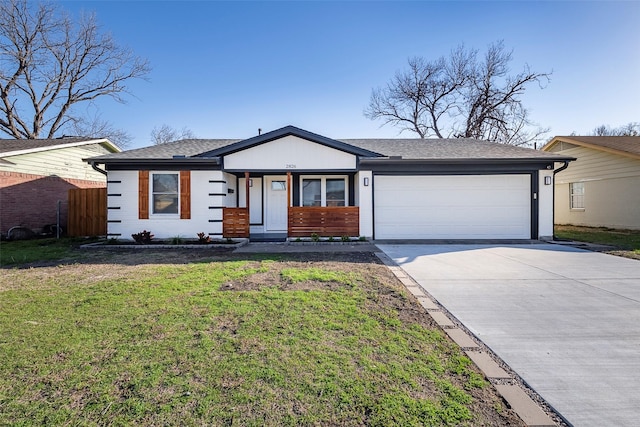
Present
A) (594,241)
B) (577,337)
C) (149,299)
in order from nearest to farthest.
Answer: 1. (577,337)
2. (149,299)
3. (594,241)

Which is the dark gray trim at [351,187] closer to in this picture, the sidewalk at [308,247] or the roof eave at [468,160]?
the roof eave at [468,160]

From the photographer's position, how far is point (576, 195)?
15.7 m

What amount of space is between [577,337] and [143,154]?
11575 millimetres

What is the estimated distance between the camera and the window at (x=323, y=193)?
11477 mm

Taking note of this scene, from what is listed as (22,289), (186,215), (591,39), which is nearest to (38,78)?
(186,215)

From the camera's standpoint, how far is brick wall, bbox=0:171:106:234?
1133 centimetres

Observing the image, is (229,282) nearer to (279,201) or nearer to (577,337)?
(577,337)

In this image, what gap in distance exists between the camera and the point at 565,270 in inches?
238

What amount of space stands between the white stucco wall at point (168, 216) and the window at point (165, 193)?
205 millimetres

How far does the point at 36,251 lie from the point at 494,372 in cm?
1128

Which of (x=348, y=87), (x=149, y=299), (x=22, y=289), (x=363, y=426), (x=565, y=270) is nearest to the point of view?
(x=363, y=426)

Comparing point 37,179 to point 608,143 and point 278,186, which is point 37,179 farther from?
point 608,143

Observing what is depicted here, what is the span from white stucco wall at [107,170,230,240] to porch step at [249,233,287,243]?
1318 mm

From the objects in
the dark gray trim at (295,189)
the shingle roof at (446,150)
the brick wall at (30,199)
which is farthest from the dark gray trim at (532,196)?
the brick wall at (30,199)
